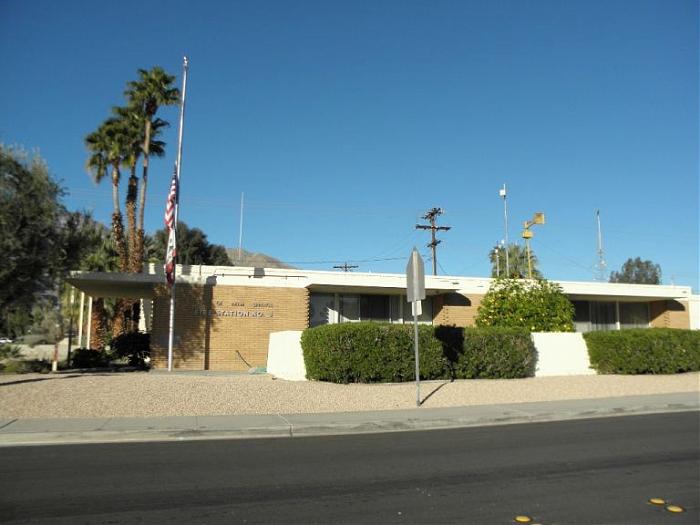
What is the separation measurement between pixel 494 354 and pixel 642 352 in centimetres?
545

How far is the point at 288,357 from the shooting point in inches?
711

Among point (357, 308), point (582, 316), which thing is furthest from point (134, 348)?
point (582, 316)

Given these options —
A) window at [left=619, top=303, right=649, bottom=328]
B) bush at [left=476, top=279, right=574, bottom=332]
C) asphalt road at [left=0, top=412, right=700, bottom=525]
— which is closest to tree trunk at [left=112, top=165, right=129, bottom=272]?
bush at [left=476, top=279, right=574, bottom=332]

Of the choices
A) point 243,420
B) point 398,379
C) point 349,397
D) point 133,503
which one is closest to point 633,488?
point 133,503

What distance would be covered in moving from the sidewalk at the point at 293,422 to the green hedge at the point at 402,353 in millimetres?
3214

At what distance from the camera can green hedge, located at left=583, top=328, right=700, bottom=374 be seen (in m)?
19.7

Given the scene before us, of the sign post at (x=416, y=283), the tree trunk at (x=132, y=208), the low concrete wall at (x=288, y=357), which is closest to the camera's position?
the sign post at (x=416, y=283)

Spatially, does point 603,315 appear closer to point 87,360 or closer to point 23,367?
point 87,360

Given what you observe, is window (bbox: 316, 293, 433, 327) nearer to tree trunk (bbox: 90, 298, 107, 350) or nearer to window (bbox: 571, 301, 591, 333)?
window (bbox: 571, 301, 591, 333)

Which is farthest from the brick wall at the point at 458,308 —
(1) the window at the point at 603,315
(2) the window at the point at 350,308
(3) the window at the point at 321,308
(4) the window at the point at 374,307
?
(1) the window at the point at 603,315

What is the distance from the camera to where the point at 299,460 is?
8.30 metres

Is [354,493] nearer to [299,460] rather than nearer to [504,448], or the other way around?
[299,460]

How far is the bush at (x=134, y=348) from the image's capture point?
2384 cm

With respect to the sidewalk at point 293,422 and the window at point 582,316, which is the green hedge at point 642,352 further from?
the window at point 582,316
